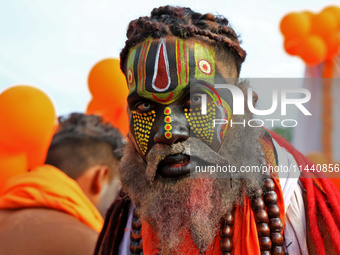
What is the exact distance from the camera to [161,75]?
1.73 m

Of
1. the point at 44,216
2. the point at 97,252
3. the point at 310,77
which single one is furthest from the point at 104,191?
the point at 310,77

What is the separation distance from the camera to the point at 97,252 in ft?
7.16

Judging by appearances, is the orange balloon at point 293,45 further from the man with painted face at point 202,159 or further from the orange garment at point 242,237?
the orange garment at point 242,237

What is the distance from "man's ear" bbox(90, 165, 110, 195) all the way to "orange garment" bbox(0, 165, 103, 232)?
1.42 ft

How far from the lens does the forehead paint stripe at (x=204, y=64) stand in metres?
1.74

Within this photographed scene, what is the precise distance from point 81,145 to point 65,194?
2.35 ft

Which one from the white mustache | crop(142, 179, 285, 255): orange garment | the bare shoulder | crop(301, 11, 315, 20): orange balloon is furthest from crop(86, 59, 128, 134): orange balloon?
crop(301, 11, 315, 20): orange balloon

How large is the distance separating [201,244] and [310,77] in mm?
5985

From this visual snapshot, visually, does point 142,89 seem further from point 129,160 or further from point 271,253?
point 271,253

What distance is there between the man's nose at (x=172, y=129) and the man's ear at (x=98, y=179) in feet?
6.24

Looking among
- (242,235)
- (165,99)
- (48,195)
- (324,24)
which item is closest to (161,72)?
(165,99)

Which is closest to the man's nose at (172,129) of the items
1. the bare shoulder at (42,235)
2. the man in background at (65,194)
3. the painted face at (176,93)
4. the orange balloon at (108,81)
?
the painted face at (176,93)

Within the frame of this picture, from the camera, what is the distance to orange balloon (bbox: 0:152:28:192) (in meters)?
3.21

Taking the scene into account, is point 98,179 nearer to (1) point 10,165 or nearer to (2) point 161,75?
(1) point 10,165
